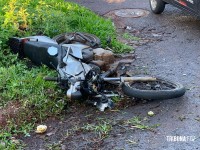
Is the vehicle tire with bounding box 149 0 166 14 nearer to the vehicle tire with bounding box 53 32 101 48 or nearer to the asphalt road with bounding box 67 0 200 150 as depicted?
the asphalt road with bounding box 67 0 200 150

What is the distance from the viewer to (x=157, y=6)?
29.2ft

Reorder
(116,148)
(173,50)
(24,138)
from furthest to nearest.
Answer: (173,50) < (24,138) < (116,148)

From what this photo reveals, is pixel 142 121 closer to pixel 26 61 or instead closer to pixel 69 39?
pixel 69 39

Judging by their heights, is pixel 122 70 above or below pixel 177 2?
below

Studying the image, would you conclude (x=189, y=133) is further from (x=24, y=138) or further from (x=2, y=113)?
(x=2, y=113)

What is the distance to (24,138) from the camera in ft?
15.4

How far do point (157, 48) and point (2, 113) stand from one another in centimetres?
312

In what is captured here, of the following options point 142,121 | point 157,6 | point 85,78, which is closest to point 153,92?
point 142,121

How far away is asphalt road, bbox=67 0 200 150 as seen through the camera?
4.57 m

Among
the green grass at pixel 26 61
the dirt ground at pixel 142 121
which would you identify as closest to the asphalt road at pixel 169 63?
the dirt ground at pixel 142 121

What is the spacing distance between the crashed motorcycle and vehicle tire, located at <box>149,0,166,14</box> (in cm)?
321

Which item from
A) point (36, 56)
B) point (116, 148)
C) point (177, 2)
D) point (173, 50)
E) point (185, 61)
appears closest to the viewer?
point (116, 148)

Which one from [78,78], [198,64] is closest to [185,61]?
[198,64]

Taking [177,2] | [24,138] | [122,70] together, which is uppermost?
[177,2]
